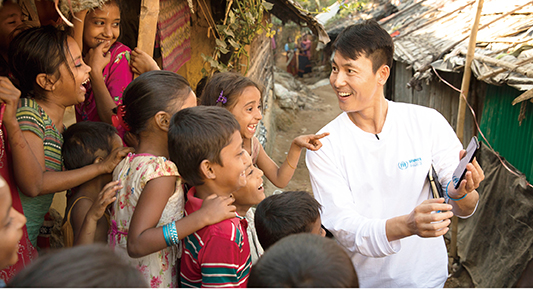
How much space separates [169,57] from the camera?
10.7ft

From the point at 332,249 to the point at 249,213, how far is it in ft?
4.28

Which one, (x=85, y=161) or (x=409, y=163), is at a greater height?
(x=409, y=163)

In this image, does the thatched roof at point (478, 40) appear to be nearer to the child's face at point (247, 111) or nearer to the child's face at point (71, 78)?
the child's face at point (247, 111)

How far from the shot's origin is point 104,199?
5.54 feet

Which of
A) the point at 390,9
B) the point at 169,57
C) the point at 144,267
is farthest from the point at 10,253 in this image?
the point at 390,9

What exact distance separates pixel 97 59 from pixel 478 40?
19.1ft

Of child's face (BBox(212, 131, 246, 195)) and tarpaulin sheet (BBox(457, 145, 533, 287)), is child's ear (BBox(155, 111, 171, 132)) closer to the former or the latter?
child's face (BBox(212, 131, 246, 195))

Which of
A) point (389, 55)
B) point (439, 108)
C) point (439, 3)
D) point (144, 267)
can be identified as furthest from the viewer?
point (439, 3)

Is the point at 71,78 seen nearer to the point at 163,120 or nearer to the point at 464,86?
the point at 163,120

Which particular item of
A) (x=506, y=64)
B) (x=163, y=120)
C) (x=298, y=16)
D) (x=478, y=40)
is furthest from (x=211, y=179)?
(x=298, y=16)

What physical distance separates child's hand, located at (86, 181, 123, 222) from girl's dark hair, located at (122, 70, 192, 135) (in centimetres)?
31

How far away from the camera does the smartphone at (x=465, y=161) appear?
1.72 m

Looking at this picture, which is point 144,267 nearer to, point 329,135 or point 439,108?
point 329,135

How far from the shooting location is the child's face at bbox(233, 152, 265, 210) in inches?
72.2
